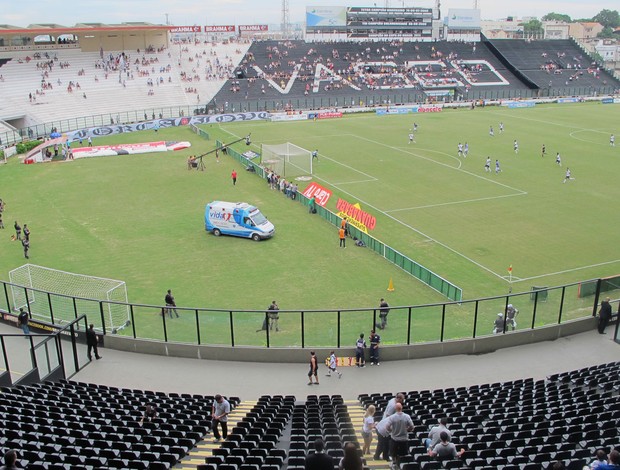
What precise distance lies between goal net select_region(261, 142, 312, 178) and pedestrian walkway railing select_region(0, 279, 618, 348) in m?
30.8

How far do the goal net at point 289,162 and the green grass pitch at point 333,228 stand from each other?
2133 mm

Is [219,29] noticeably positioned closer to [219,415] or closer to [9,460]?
[219,415]

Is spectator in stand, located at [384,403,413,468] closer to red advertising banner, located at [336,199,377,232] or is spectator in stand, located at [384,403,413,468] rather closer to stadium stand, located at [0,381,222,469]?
stadium stand, located at [0,381,222,469]

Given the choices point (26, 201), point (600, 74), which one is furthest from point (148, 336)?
point (600, 74)

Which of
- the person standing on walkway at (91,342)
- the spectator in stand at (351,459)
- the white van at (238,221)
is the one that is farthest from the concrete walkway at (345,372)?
the white van at (238,221)

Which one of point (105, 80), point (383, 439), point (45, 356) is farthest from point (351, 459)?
point (105, 80)

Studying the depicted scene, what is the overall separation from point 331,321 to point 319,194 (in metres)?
21.7

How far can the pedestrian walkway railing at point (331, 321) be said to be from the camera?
1900 centimetres

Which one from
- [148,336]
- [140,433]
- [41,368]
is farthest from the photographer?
[148,336]

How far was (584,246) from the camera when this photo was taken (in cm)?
3222

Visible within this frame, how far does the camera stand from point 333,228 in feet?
119

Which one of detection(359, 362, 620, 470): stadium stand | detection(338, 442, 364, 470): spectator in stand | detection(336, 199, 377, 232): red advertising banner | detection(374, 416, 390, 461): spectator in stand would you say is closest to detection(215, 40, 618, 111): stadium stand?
detection(336, 199, 377, 232): red advertising banner

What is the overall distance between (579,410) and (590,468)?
4081 millimetres

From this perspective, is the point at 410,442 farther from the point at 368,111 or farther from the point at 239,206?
the point at 368,111
